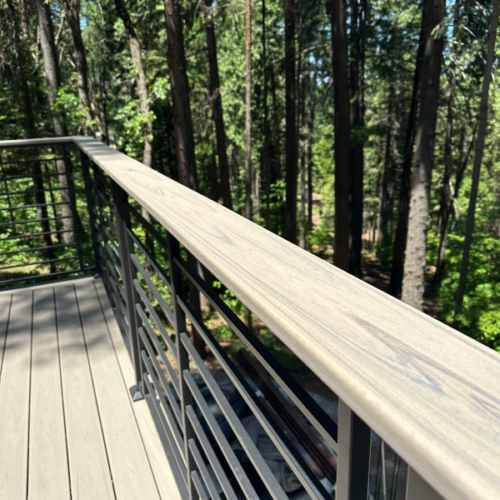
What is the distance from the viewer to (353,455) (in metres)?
0.60

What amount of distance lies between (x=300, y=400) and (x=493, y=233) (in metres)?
18.0

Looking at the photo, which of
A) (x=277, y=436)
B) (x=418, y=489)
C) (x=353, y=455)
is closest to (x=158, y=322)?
(x=277, y=436)

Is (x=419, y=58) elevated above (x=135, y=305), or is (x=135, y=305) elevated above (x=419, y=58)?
(x=419, y=58)


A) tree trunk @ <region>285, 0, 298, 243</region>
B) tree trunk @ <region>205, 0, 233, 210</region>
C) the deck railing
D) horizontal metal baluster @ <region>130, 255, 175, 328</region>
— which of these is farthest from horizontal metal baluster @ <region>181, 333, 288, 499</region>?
tree trunk @ <region>285, 0, 298, 243</region>

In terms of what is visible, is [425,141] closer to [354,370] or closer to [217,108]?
[217,108]

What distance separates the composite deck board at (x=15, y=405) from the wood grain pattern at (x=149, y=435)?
523 mm

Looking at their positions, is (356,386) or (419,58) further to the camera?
(419,58)

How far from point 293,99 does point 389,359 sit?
15266 mm

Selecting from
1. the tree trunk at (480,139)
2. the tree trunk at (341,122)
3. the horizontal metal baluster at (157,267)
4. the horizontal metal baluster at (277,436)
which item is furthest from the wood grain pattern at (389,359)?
the tree trunk at (480,139)

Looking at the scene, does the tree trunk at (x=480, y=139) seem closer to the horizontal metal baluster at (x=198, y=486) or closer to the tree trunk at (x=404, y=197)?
the tree trunk at (x=404, y=197)

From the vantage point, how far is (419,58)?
13633 millimetres

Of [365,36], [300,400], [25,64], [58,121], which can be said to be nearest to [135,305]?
[300,400]

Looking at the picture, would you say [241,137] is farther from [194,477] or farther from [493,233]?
[194,477]

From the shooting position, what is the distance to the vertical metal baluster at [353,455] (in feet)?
1.93
